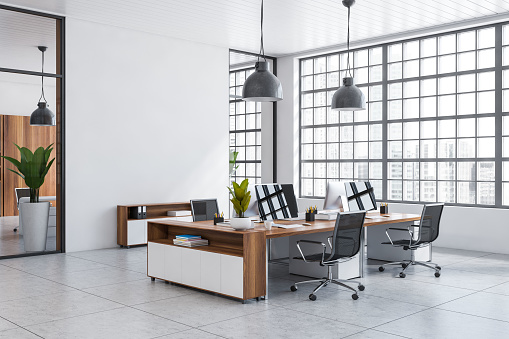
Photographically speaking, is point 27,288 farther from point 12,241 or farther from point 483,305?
point 483,305

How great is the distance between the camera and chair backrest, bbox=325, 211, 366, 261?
5.10 meters

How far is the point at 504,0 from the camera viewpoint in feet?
23.7

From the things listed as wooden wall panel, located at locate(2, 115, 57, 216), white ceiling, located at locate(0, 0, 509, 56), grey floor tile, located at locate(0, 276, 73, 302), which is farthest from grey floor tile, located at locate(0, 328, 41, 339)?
wooden wall panel, located at locate(2, 115, 57, 216)

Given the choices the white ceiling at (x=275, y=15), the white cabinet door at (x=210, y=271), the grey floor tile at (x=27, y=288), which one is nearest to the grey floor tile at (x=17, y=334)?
the grey floor tile at (x=27, y=288)

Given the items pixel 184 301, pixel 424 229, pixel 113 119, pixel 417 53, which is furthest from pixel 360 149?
pixel 184 301

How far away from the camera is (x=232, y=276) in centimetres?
506

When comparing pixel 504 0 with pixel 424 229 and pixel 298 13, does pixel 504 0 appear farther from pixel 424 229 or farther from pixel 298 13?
pixel 424 229

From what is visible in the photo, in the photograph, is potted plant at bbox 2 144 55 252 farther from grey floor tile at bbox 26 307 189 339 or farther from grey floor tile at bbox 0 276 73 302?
grey floor tile at bbox 26 307 189 339

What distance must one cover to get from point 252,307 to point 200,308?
0.48m

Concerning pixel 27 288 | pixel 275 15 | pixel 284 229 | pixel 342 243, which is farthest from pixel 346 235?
pixel 275 15

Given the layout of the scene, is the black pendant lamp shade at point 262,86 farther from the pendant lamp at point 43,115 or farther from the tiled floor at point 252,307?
the pendant lamp at point 43,115

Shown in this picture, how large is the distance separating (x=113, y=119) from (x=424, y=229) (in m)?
5.10

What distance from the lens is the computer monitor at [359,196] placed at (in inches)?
285

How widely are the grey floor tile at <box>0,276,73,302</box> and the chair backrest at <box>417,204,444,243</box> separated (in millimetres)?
3999
